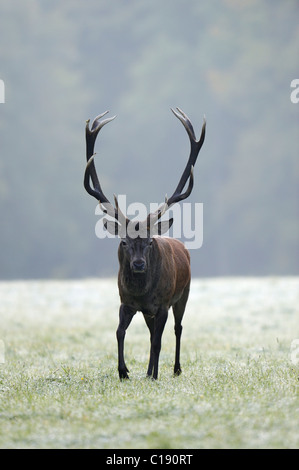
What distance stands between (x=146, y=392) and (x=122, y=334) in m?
1.58

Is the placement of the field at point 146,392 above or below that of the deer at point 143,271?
below

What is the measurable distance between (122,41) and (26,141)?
56.6 feet

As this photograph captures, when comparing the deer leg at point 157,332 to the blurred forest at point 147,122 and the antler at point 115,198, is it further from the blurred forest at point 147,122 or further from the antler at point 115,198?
the blurred forest at point 147,122

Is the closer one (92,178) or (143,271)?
(143,271)

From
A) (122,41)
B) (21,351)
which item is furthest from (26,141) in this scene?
(21,351)

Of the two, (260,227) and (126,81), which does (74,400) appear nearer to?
(260,227)

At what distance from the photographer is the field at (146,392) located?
5.75 metres

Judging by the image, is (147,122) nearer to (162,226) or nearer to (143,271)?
(162,226)

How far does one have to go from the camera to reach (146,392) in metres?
7.52

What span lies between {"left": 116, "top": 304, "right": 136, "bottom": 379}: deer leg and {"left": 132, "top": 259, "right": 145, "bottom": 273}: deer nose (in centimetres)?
74

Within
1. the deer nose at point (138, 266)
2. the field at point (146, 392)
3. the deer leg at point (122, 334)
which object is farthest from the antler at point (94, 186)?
the field at point (146, 392)

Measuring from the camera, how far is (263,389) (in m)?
7.50

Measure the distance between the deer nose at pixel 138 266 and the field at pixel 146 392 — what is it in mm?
1334

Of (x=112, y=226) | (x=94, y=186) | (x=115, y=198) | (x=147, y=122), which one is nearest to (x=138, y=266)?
(x=112, y=226)
